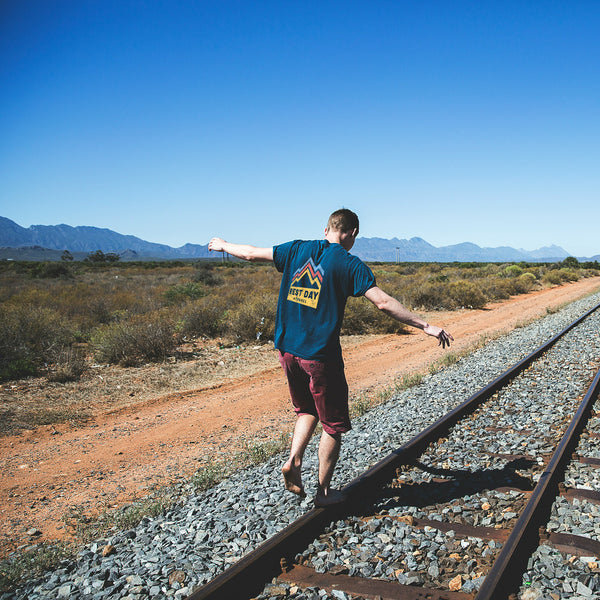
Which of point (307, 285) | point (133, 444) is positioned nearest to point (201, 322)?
point (133, 444)

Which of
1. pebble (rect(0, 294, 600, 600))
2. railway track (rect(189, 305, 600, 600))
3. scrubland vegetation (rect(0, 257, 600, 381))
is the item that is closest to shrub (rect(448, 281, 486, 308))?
scrubland vegetation (rect(0, 257, 600, 381))

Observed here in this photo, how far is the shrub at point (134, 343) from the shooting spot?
10938mm

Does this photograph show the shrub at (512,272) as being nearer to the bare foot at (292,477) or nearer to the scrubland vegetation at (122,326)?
the scrubland vegetation at (122,326)

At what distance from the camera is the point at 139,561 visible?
3.10 metres

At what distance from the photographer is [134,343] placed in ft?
36.4

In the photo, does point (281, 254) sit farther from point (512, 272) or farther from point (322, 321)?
point (512, 272)

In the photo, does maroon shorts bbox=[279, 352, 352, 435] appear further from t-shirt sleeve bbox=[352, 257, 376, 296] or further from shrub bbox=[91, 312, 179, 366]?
shrub bbox=[91, 312, 179, 366]

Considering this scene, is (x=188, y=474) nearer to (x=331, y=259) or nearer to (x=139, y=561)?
(x=139, y=561)

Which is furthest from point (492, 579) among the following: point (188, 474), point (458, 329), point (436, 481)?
point (458, 329)

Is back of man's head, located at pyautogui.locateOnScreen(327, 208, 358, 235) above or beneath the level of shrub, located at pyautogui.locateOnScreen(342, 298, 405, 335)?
above

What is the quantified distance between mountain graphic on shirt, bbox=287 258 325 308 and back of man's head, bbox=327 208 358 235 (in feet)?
1.08

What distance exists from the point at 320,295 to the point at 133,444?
4.55 meters

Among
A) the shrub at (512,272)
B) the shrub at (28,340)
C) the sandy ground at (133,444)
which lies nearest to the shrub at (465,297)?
the sandy ground at (133,444)

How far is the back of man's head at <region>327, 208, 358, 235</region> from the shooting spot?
3.25 m
